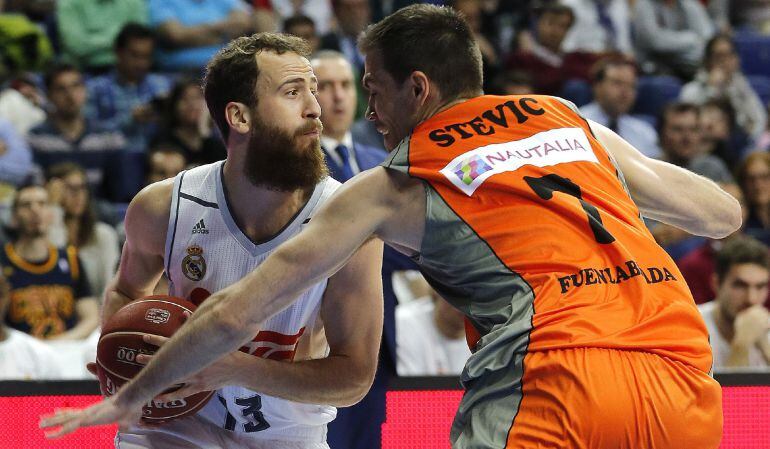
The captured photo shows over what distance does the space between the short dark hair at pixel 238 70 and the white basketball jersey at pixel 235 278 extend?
28 centimetres

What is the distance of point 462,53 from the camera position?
3096 millimetres

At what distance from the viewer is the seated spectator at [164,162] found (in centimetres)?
801

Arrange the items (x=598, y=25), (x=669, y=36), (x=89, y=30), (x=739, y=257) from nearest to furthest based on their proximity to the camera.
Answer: (x=739, y=257) < (x=89, y=30) < (x=598, y=25) < (x=669, y=36)

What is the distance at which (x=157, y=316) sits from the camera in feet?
11.2

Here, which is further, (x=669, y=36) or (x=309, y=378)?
(x=669, y=36)

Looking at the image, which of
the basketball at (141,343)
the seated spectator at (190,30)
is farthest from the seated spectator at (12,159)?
the basketball at (141,343)

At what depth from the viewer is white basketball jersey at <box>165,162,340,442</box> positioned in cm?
363

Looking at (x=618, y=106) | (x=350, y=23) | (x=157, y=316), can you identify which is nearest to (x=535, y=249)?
(x=157, y=316)

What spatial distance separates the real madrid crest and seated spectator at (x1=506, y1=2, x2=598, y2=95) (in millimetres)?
7101

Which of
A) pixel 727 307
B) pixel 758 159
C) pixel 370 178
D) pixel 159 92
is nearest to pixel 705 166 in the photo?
pixel 758 159

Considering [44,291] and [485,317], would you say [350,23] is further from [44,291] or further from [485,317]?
[485,317]

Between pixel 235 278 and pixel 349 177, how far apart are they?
1.96 metres

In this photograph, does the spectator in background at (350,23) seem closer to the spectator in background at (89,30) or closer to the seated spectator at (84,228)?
the spectator in background at (89,30)

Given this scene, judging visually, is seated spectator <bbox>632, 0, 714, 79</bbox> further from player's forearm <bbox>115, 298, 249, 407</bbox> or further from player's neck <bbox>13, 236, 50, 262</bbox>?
player's forearm <bbox>115, 298, 249, 407</bbox>
